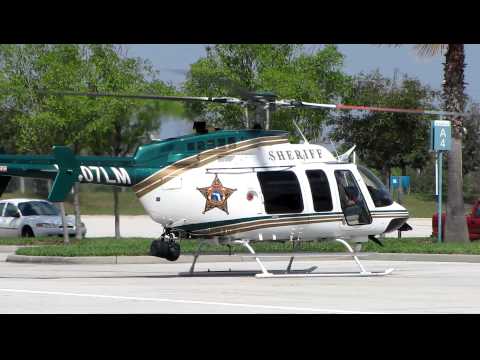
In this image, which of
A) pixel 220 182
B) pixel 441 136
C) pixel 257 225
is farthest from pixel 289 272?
pixel 441 136

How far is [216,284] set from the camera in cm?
1677

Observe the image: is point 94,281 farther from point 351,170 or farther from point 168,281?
point 351,170

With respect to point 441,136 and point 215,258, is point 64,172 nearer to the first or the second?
point 215,258

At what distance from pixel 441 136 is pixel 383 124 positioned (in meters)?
9.60

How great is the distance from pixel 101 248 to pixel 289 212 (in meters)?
7.51

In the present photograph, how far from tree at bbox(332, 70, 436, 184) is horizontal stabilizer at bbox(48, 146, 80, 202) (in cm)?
1835

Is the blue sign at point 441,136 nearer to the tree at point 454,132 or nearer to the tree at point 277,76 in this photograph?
the tree at point 454,132

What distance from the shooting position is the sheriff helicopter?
17750mm

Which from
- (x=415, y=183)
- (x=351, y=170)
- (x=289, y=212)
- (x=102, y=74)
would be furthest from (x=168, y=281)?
(x=415, y=183)

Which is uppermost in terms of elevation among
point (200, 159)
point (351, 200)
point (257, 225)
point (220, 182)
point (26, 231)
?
point (200, 159)

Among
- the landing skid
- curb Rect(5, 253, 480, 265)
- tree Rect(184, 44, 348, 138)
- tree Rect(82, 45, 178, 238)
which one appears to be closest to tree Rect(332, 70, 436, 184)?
tree Rect(184, 44, 348, 138)

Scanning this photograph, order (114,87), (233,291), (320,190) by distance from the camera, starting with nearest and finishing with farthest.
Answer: (233,291) → (320,190) → (114,87)

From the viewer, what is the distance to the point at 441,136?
1009 inches

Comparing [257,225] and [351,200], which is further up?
[351,200]
